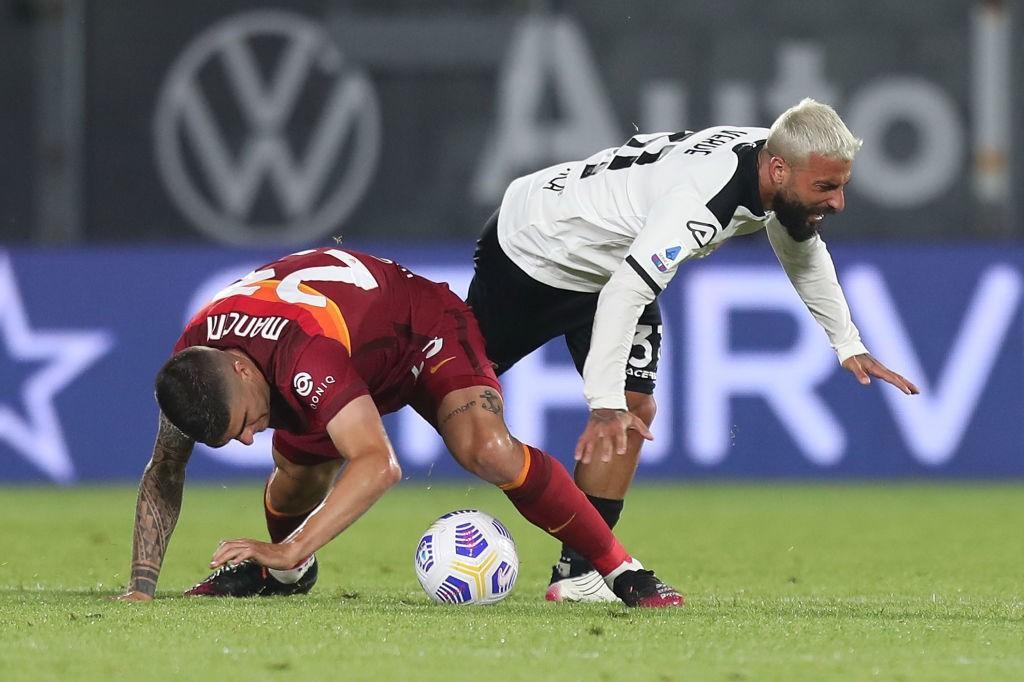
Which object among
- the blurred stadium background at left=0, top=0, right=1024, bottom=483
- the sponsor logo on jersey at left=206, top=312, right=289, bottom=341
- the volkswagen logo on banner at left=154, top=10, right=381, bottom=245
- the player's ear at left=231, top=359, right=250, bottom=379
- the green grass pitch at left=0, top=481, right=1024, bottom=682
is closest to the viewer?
the green grass pitch at left=0, top=481, right=1024, bottom=682

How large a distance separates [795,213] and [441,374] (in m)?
1.21

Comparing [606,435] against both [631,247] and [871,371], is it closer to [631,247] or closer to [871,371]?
[631,247]

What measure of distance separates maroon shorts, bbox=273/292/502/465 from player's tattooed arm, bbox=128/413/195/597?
1.24 feet

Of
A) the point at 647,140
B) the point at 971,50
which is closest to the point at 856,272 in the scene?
the point at 971,50

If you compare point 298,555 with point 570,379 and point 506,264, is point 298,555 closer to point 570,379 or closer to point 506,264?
point 506,264

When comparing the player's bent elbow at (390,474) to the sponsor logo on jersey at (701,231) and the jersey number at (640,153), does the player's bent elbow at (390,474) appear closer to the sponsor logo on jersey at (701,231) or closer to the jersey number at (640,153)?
the sponsor logo on jersey at (701,231)

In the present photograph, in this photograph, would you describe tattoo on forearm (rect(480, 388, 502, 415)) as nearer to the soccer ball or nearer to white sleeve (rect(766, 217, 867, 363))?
the soccer ball

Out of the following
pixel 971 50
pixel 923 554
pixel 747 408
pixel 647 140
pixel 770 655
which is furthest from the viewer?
pixel 971 50

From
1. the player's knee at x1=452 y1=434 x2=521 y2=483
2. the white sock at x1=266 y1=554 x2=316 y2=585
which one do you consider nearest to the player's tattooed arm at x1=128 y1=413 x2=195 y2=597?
the white sock at x1=266 y1=554 x2=316 y2=585

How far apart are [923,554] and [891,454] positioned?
3171 mm

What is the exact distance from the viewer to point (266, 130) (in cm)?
1338

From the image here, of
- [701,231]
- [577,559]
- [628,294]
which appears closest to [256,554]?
[628,294]

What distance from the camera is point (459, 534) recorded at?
19.5 feet

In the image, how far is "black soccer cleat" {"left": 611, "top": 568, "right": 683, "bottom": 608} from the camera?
5746 millimetres
